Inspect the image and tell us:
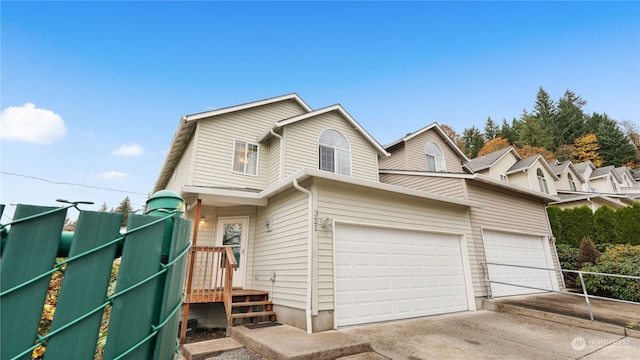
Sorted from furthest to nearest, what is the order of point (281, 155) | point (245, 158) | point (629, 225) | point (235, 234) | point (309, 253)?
point (629, 225), point (245, 158), point (281, 155), point (235, 234), point (309, 253)

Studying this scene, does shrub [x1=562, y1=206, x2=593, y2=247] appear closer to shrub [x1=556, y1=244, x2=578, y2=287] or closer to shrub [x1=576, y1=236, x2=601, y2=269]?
shrub [x1=556, y1=244, x2=578, y2=287]

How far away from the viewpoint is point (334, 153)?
9.95 metres

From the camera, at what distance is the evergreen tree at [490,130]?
34469 mm

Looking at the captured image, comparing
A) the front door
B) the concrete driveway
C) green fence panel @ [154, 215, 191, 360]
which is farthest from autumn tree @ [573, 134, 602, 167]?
green fence panel @ [154, 215, 191, 360]

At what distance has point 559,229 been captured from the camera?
490 inches

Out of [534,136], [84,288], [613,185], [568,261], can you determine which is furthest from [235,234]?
[534,136]

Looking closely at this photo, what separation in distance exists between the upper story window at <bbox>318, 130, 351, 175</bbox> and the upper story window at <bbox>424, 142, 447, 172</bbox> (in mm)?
5152

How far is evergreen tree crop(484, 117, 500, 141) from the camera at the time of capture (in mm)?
34469

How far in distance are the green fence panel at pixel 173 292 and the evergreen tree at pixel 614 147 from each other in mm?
43263

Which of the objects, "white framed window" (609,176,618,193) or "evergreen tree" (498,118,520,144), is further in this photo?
"evergreen tree" (498,118,520,144)

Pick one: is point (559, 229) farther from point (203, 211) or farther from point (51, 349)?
point (51, 349)

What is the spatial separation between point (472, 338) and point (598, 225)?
473 inches

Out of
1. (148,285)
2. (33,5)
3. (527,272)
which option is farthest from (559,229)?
(33,5)

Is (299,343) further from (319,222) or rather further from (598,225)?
(598,225)
